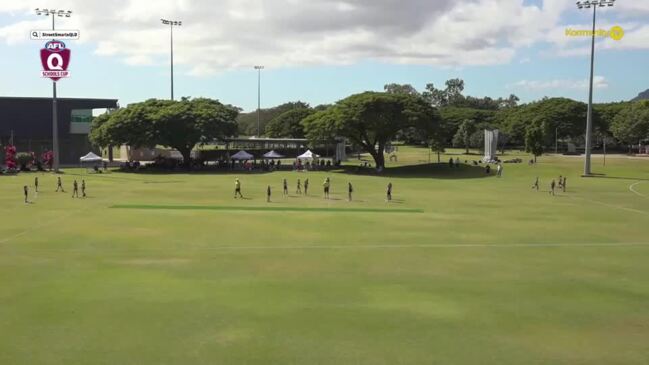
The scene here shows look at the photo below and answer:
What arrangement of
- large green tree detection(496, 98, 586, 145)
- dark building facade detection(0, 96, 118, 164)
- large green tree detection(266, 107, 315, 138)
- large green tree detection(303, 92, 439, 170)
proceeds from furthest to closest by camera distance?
1. large green tree detection(266, 107, 315, 138)
2. large green tree detection(496, 98, 586, 145)
3. dark building facade detection(0, 96, 118, 164)
4. large green tree detection(303, 92, 439, 170)

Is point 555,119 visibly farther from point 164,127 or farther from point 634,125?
point 164,127

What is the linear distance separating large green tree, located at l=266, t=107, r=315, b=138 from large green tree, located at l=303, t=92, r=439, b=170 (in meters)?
49.5

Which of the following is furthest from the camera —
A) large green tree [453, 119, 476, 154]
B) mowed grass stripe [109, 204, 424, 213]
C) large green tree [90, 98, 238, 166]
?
large green tree [453, 119, 476, 154]

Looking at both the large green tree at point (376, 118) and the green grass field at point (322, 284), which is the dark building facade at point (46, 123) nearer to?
the large green tree at point (376, 118)

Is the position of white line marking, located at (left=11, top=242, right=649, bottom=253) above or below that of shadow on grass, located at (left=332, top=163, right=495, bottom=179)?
below

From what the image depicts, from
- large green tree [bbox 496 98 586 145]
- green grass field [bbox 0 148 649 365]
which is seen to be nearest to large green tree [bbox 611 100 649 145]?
large green tree [bbox 496 98 586 145]

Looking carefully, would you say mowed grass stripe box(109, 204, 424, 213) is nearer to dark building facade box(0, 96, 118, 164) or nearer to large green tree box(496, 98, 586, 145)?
dark building facade box(0, 96, 118, 164)

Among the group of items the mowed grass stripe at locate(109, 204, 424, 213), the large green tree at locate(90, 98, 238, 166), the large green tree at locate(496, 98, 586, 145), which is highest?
the large green tree at locate(496, 98, 586, 145)

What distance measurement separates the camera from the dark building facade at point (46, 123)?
290ft

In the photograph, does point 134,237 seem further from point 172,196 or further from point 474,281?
point 172,196

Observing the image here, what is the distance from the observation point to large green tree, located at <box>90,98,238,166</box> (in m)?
77.9

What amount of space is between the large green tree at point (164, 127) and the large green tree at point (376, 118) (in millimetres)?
13931

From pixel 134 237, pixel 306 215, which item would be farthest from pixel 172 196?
pixel 134 237

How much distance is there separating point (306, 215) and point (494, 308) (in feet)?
64.3
